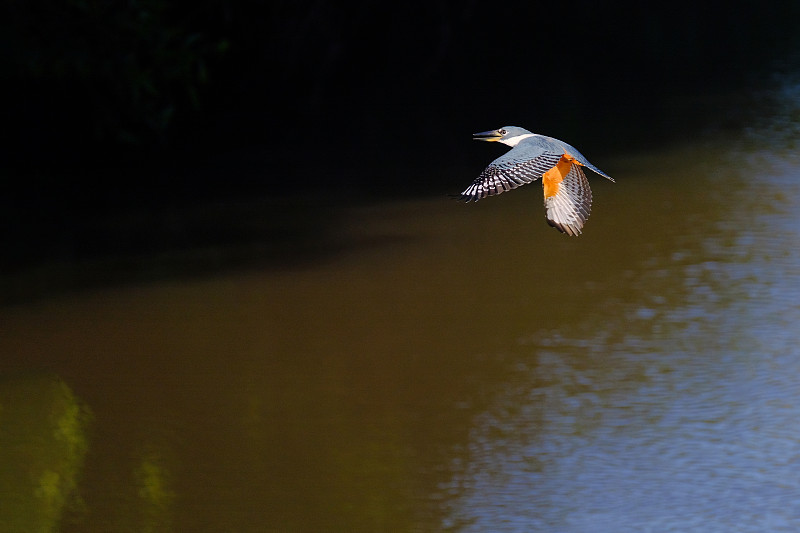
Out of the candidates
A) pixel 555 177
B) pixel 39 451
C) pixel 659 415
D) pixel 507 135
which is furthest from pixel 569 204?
pixel 39 451

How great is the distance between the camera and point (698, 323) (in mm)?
8391

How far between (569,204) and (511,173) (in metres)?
0.50

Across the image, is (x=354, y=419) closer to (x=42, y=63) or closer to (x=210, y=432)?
(x=210, y=432)

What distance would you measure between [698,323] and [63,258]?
4.54 metres

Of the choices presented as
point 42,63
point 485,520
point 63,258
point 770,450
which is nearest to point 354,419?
point 485,520

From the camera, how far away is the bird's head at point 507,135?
3.81 meters

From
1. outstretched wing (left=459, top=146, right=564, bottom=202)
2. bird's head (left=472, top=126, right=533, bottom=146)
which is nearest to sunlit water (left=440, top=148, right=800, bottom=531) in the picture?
bird's head (left=472, top=126, right=533, bottom=146)

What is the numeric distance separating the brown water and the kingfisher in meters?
2.36

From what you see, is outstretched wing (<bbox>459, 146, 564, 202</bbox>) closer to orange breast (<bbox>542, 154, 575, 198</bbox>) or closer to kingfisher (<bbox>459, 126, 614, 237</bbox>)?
kingfisher (<bbox>459, 126, 614, 237</bbox>)

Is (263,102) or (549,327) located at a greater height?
(263,102)

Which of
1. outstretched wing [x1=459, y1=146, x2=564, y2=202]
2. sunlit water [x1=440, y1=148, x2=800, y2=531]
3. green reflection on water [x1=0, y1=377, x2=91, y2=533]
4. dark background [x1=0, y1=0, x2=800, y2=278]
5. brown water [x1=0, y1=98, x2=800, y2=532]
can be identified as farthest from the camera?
dark background [x1=0, y1=0, x2=800, y2=278]

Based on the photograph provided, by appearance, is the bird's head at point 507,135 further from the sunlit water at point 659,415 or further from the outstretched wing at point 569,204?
the sunlit water at point 659,415

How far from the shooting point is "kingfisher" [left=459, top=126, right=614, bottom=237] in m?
3.36

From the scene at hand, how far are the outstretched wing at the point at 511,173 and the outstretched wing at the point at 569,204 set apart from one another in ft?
0.93
